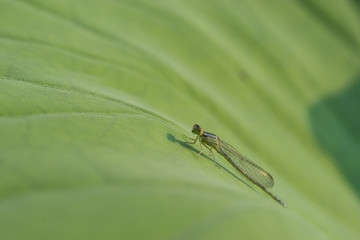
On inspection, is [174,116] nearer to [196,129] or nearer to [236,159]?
[196,129]

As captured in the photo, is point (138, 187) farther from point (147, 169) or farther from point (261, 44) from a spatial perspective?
point (261, 44)

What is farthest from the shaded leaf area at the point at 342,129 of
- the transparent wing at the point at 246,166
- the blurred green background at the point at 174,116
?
the transparent wing at the point at 246,166

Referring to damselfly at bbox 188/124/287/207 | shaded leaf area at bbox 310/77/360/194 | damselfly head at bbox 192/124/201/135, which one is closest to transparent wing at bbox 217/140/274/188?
damselfly at bbox 188/124/287/207

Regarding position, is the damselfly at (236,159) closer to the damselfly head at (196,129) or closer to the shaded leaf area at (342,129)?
the damselfly head at (196,129)

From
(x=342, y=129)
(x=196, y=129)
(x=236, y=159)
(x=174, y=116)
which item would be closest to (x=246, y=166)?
(x=236, y=159)

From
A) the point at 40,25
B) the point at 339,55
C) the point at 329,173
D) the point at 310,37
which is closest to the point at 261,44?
the point at 310,37

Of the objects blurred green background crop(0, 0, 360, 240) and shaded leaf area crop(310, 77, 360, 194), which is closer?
blurred green background crop(0, 0, 360, 240)

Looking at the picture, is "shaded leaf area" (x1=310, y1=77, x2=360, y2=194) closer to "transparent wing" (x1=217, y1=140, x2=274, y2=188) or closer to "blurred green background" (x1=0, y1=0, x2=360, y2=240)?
"blurred green background" (x1=0, y1=0, x2=360, y2=240)
